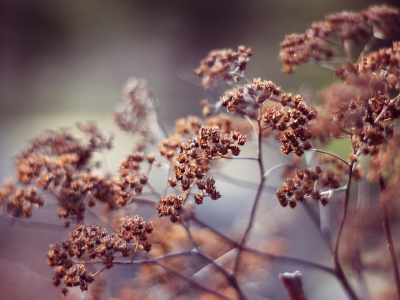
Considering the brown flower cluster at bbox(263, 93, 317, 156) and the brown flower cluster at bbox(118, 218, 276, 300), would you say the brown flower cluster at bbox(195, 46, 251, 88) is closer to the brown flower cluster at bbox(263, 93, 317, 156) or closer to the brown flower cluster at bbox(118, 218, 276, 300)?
the brown flower cluster at bbox(263, 93, 317, 156)

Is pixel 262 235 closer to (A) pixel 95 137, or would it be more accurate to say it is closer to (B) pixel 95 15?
(A) pixel 95 137

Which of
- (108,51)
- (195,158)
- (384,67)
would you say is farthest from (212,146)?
(108,51)

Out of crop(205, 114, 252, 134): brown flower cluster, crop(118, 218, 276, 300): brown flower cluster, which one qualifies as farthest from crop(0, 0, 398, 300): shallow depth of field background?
crop(205, 114, 252, 134): brown flower cluster

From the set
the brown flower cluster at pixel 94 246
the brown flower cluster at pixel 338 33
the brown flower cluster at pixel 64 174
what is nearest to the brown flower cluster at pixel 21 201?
the brown flower cluster at pixel 64 174

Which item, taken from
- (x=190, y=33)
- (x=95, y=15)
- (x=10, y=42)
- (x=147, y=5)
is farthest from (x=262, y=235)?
(x=10, y=42)

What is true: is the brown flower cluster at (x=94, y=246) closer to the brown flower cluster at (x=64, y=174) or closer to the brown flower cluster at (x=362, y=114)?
the brown flower cluster at (x=64, y=174)

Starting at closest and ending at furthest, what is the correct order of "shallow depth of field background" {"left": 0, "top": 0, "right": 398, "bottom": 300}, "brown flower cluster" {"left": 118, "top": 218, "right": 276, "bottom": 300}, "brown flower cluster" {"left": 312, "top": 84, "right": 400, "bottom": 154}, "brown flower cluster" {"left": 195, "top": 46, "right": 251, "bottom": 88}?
1. "brown flower cluster" {"left": 312, "top": 84, "right": 400, "bottom": 154}
2. "brown flower cluster" {"left": 195, "top": 46, "right": 251, "bottom": 88}
3. "brown flower cluster" {"left": 118, "top": 218, "right": 276, "bottom": 300}
4. "shallow depth of field background" {"left": 0, "top": 0, "right": 398, "bottom": 300}
